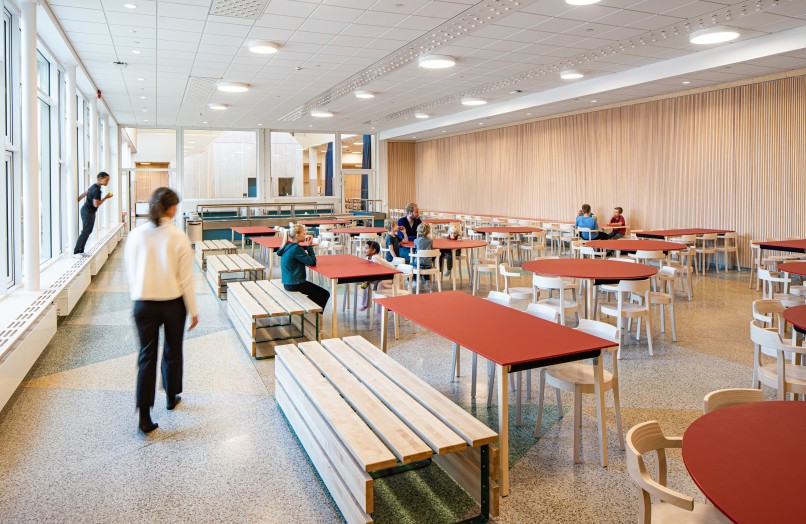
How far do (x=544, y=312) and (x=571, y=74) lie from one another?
8.02 meters

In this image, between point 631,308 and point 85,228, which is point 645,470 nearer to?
point 631,308

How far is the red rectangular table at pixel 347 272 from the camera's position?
5.55m

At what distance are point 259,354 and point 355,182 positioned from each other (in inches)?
805

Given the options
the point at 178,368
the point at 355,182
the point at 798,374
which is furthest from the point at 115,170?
the point at 798,374

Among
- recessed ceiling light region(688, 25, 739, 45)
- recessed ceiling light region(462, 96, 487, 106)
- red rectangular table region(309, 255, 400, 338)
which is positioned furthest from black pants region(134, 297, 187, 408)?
recessed ceiling light region(462, 96, 487, 106)

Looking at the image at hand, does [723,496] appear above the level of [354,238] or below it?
below

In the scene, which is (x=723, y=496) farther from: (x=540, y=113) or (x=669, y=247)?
(x=540, y=113)

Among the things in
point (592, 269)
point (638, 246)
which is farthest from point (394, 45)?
point (592, 269)

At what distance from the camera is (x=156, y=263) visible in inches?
143

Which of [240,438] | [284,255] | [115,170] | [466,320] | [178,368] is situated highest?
[115,170]

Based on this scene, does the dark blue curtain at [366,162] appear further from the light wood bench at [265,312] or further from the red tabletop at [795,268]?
the red tabletop at [795,268]

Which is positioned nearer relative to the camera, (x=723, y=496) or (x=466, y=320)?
(x=723, y=496)

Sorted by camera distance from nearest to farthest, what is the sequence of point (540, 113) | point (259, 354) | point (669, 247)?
point (259, 354) → point (669, 247) → point (540, 113)

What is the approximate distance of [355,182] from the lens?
25469mm
